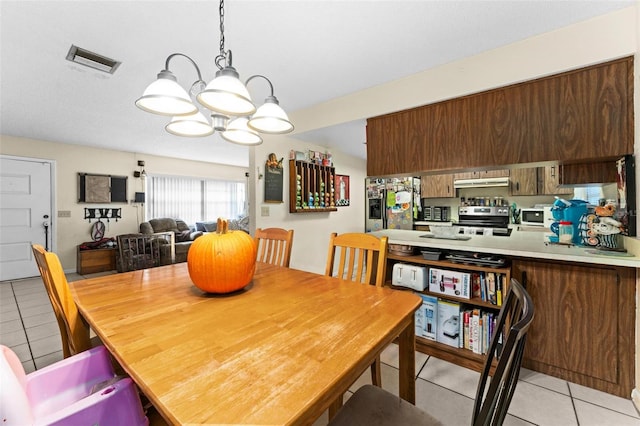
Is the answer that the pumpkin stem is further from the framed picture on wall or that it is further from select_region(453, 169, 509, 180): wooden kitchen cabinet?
select_region(453, 169, 509, 180): wooden kitchen cabinet

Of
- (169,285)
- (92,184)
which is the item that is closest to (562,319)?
(169,285)

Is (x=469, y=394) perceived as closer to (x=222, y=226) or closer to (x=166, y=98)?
(x=222, y=226)

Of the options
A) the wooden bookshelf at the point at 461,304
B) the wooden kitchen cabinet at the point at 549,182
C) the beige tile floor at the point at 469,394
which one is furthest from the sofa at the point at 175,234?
the wooden kitchen cabinet at the point at 549,182

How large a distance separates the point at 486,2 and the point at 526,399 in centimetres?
242

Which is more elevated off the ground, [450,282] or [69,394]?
[450,282]

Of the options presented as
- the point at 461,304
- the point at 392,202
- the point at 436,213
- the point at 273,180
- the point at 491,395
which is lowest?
the point at 461,304

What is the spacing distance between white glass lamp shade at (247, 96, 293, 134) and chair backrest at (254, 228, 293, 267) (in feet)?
2.52

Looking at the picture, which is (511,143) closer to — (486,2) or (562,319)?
(486,2)

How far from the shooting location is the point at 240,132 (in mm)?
1745

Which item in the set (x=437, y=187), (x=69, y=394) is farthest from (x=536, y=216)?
(x=69, y=394)

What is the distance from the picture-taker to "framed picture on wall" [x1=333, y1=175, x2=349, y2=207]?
4.35 meters

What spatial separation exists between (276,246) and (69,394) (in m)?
1.32

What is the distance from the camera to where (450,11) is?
65.0 inches

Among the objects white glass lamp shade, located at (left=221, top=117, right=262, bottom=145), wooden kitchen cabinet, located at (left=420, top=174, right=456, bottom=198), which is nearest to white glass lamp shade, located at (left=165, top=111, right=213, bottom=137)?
white glass lamp shade, located at (left=221, top=117, right=262, bottom=145)
